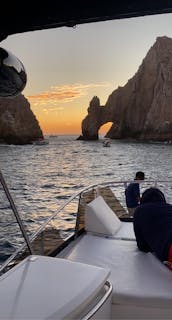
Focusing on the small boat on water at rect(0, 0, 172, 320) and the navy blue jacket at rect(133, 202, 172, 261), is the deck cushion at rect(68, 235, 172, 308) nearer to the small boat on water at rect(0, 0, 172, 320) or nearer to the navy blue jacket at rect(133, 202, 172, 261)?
the small boat on water at rect(0, 0, 172, 320)

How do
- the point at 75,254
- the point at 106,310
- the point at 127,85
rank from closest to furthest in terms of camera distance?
the point at 106,310, the point at 75,254, the point at 127,85

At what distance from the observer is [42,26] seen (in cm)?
204

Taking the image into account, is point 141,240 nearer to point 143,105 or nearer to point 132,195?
point 132,195

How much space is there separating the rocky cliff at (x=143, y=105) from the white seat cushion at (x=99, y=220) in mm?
87649

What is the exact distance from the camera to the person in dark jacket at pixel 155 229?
131 inches

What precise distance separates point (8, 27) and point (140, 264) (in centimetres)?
237

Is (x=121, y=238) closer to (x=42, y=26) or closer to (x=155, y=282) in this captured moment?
(x=155, y=282)

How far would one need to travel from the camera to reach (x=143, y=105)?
102 meters

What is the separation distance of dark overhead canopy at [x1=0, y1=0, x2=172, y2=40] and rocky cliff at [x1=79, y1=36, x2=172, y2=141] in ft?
297

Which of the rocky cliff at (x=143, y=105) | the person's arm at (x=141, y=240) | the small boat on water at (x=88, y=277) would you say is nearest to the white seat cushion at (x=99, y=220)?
the small boat on water at (x=88, y=277)

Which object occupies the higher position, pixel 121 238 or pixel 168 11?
pixel 168 11

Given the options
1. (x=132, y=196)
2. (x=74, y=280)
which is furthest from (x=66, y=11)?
(x=132, y=196)

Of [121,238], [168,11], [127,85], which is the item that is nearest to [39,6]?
[168,11]

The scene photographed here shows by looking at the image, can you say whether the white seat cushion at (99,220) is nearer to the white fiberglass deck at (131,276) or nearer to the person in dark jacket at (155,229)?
the white fiberglass deck at (131,276)
